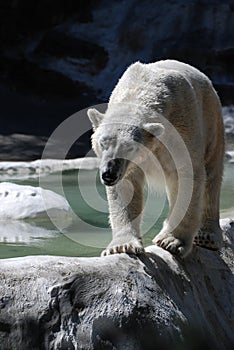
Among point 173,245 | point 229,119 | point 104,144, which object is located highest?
point 104,144

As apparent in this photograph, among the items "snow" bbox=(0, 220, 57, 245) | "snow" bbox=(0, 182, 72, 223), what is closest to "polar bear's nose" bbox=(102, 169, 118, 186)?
"snow" bbox=(0, 220, 57, 245)

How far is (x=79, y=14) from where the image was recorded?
17.0 meters

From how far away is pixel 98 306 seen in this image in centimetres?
307

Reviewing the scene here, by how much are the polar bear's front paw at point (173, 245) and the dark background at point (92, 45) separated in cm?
1079

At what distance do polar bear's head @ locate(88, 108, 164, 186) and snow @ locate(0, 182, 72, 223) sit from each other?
3894mm

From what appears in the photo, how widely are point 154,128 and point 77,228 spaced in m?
3.80

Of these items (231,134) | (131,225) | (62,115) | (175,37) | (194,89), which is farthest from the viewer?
(175,37)

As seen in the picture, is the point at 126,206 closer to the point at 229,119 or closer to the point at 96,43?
the point at 229,119

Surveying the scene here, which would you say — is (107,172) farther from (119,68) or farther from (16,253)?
(119,68)

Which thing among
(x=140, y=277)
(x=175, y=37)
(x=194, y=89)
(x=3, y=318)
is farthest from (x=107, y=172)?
(x=175, y=37)

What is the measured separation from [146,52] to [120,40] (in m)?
0.73

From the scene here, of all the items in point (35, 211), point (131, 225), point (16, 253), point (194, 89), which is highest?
point (194, 89)

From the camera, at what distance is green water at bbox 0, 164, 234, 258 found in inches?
242

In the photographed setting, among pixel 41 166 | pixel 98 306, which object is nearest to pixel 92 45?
pixel 41 166
